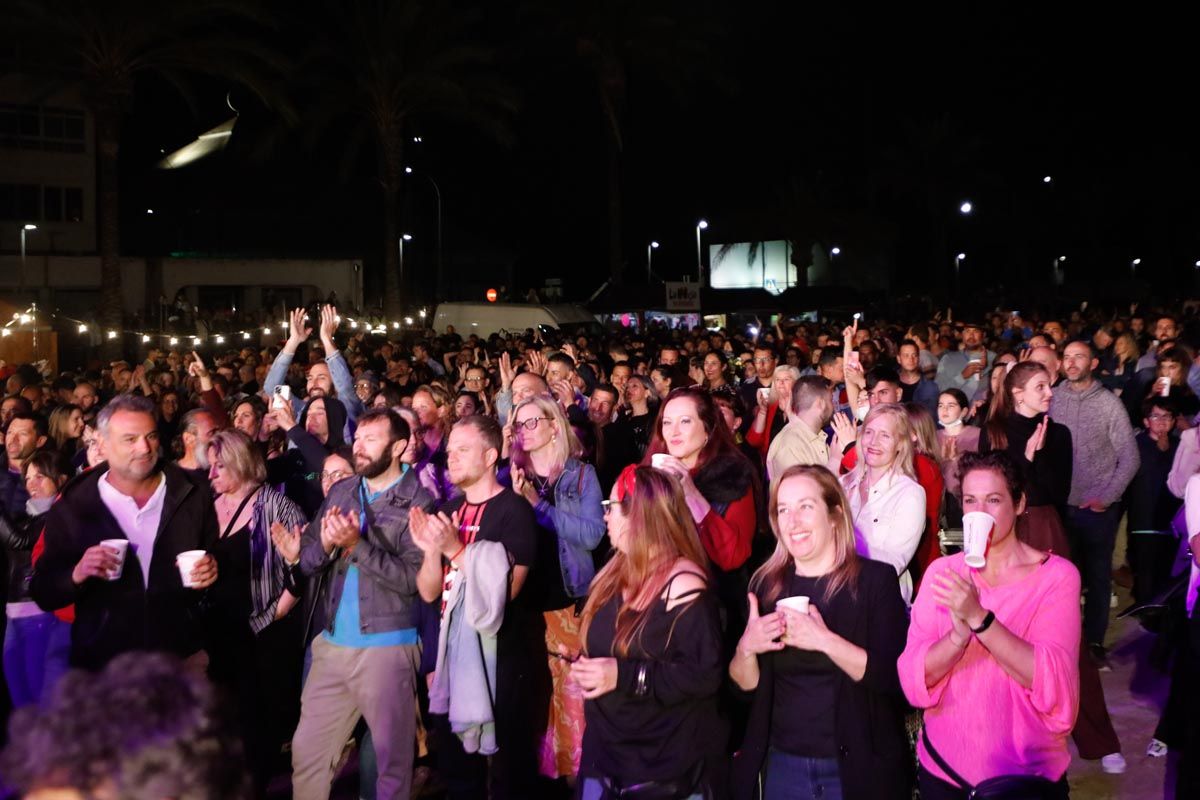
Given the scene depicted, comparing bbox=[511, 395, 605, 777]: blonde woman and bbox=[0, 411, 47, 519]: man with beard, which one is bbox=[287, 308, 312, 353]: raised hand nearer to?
bbox=[0, 411, 47, 519]: man with beard

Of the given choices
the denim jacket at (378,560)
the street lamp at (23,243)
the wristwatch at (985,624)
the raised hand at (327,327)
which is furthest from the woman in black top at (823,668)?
the street lamp at (23,243)

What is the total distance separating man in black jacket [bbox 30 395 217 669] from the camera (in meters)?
4.63

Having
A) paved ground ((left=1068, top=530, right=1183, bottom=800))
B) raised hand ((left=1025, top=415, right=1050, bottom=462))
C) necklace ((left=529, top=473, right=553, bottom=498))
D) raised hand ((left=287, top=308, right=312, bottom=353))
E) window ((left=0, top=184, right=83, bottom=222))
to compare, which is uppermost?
window ((left=0, top=184, right=83, bottom=222))

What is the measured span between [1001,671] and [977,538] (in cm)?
55

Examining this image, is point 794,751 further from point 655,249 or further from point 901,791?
point 655,249

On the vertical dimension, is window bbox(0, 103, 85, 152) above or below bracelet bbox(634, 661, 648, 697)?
above

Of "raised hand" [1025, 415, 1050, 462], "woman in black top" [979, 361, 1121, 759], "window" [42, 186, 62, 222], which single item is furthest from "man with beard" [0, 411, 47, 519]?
"window" [42, 186, 62, 222]

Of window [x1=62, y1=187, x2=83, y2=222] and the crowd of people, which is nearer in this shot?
the crowd of people

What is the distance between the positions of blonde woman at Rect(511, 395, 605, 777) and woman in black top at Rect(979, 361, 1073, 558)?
256 cm

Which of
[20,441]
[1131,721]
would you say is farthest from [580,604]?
[20,441]

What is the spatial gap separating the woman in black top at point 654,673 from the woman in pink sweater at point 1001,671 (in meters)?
0.70

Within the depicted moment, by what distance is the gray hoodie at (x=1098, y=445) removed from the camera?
725 cm

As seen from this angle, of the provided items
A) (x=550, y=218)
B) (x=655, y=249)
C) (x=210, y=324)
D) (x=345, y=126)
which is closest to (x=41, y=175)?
(x=210, y=324)

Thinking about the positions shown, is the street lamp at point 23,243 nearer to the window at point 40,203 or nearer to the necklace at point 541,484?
the window at point 40,203
